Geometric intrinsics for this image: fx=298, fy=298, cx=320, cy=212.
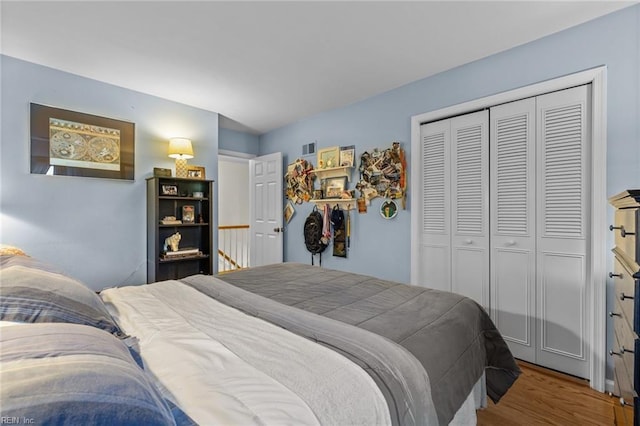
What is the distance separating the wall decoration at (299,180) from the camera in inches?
163

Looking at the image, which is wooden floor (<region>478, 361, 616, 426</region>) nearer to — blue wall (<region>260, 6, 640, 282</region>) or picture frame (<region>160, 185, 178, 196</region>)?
blue wall (<region>260, 6, 640, 282</region>)

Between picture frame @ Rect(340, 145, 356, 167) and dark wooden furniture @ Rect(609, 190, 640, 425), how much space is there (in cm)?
242

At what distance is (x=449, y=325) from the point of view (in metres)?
1.32

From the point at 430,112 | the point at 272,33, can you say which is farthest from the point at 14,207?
the point at 430,112

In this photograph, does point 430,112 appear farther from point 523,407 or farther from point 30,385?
point 30,385

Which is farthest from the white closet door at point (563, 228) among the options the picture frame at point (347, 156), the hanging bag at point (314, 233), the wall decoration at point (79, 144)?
the wall decoration at point (79, 144)

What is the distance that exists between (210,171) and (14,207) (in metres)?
1.89

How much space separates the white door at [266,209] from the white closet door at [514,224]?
2.83 metres

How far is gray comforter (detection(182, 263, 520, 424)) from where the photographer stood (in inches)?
40.6

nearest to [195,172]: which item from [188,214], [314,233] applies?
[188,214]

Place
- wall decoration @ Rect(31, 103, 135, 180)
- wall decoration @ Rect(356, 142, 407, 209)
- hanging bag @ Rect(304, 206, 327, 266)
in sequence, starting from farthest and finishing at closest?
hanging bag @ Rect(304, 206, 327, 266), wall decoration @ Rect(356, 142, 407, 209), wall decoration @ Rect(31, 103, 135, 180)

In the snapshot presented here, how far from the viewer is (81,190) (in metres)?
2.96

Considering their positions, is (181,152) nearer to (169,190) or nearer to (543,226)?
(169,190)

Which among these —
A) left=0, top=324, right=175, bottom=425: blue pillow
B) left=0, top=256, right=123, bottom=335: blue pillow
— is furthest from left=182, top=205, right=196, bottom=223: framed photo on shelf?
left=0, top=324, right=175, bottom=425: blue pillow
